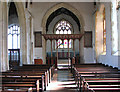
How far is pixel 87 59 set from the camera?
12547mm

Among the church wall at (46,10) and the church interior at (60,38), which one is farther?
the church wall at (46,10)

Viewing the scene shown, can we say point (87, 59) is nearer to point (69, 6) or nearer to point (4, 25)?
point (69, 6)

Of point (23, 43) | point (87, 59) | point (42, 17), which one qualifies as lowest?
point (87, 59)

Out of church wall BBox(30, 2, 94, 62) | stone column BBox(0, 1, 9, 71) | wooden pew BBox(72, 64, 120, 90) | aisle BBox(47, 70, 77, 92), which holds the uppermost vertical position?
church wall BBox(30, 2, 94, 62)

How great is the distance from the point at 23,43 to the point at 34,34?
276 cm

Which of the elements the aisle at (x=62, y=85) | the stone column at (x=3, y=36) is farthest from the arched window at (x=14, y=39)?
the aisle at (x=62, y=85)

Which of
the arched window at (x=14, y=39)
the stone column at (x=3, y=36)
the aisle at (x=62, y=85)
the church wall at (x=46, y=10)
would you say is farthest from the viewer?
the arched window at (x=14, y=39)

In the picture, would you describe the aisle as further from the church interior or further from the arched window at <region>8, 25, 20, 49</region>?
the arched window at <region>8, 25, 20, 49</region>

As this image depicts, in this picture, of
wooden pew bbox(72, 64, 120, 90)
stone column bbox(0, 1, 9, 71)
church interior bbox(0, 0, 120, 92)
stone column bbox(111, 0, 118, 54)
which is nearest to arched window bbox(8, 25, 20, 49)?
church interior bbox(0, 0, 120, 92)

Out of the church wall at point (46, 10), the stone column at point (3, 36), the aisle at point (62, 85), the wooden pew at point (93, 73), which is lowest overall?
the aisle at point (62, 85)

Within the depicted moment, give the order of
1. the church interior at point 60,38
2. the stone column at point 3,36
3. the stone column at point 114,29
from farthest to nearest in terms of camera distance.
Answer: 1. the stone column at point 114,29
2. the church interior at point 60,38
3. the stone column at point 3,36

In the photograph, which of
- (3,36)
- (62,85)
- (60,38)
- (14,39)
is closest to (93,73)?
(62,85)

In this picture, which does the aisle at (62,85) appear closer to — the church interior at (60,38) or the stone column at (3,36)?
the church interior at (60,38)

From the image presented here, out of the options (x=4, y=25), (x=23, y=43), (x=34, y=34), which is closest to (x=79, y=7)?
(x=34, y=34)
